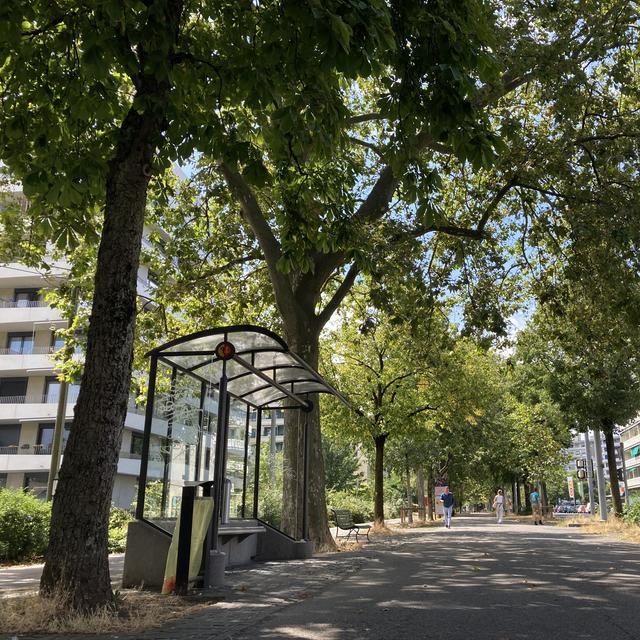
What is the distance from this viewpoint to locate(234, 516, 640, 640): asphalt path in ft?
19.4

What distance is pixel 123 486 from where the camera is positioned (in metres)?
42.6

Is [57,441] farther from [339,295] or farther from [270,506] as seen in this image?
[339,295]

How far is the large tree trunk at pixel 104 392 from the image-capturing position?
6.59m

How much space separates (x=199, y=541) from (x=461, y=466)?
Result: 43135mm

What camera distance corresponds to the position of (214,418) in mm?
11398

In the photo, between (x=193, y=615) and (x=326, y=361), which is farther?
(x=326, y=361)

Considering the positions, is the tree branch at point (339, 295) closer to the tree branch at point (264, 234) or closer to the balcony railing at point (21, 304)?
the tree branch at point (264, 234)

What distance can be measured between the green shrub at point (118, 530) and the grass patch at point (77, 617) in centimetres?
867

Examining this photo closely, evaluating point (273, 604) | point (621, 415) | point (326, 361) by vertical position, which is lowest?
point (273, 604)

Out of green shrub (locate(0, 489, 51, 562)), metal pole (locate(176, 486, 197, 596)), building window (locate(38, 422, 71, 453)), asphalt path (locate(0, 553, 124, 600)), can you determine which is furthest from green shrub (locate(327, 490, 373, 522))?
metal pole (locate(176, 486, 197, 596))

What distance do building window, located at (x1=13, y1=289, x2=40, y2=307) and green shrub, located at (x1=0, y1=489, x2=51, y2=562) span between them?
1171 inches

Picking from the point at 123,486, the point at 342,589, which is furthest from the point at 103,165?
the point at 123,486

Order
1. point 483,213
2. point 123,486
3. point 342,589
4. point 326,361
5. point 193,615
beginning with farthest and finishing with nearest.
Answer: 1. point 123,486
2. point 326,361
3. point 483,213
4. point 342,589
5. point 193,615

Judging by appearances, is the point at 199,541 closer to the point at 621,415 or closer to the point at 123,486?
the point at 621,415
